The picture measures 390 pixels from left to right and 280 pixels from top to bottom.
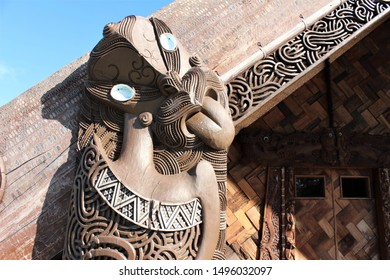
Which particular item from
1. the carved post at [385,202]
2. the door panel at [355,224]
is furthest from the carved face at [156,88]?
the carved post at [385,202]

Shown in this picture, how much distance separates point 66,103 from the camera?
5.63 ft

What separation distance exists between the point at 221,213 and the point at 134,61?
0.69 meters

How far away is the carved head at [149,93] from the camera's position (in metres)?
1.50

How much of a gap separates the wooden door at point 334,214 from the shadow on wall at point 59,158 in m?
1.32

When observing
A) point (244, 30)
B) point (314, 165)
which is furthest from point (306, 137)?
point (244, 30)

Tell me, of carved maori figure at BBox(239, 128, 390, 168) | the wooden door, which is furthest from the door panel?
carved maori figure at BBox(239, 128, 390, 168)

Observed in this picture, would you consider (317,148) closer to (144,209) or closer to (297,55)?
(297,55)

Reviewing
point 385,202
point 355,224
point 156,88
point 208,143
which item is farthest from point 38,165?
point 385,202

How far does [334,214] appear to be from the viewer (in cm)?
233

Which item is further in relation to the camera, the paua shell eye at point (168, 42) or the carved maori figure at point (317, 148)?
the carved maori figure at point (317, 148)

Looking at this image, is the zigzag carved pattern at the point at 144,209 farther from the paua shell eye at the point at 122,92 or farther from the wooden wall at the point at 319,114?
the wooden wall at the point at 319,114
